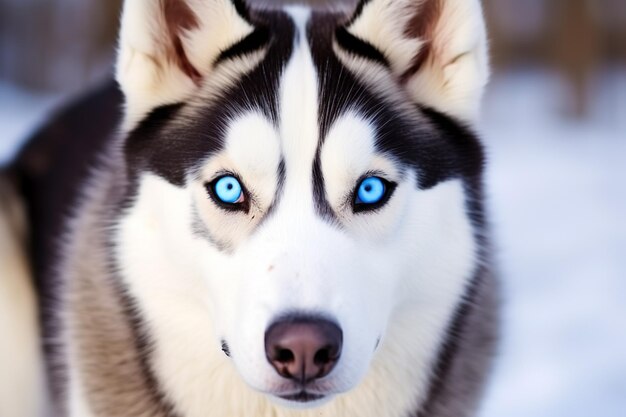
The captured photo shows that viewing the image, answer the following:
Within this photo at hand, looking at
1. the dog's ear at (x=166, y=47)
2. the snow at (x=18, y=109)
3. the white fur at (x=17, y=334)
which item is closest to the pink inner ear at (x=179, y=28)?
the dog's ear at (x=166, y=47)

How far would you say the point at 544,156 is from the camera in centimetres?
711

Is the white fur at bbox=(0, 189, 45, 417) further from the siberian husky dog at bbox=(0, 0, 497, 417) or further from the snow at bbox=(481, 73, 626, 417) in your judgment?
the snow at bbox=(481, 73, 626, 417)

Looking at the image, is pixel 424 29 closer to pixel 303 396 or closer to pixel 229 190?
pixel 229 190

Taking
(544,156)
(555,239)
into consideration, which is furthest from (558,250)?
(544,156)

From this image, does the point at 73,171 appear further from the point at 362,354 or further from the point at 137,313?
the point at 362,354

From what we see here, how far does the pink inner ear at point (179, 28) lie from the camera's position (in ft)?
7.36

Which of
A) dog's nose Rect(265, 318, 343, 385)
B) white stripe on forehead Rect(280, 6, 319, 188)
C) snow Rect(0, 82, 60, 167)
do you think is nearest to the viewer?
dog's nose Rect(265, 318, 343, 385)

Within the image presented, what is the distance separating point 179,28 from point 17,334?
4.07ft

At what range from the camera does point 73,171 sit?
3184 millimetres

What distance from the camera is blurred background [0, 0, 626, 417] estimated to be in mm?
3590

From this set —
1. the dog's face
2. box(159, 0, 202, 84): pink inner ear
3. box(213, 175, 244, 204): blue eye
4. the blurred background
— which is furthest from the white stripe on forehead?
the blurred background

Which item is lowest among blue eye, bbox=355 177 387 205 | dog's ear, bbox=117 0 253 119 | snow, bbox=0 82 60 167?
blue eye, bbox=355 177 387 205

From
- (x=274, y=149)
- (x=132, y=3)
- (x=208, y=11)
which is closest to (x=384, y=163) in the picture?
(x=274, y=149)

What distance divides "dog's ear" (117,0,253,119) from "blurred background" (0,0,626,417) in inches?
30.5
